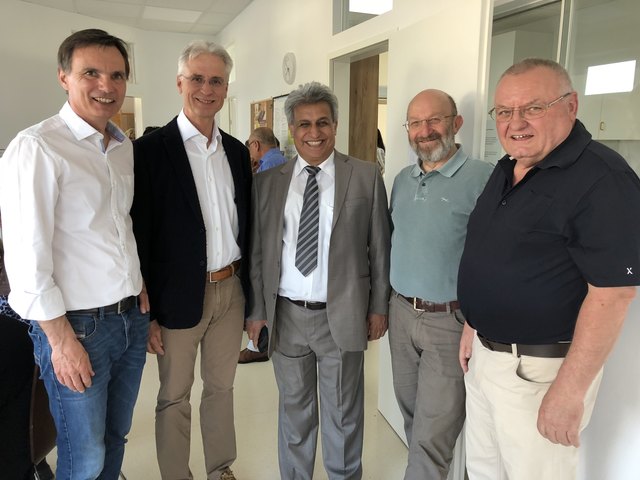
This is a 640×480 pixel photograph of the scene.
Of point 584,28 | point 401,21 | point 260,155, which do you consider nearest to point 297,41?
point 260,155

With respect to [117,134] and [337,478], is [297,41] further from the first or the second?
[337,478]

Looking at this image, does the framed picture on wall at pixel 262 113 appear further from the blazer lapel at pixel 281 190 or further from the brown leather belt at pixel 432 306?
the brown leather belt at pixel 432 306

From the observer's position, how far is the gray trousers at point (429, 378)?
1788 millimetres

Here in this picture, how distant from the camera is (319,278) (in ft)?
6.21

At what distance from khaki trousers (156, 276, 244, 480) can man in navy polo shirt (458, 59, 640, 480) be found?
1.01 metres

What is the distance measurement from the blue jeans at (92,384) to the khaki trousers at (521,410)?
1.22 metres

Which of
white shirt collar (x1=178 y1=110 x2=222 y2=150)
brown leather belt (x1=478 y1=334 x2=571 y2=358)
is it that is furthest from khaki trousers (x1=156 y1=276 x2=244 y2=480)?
brown leather belt (x1=478 y1=334 x2=571 y2=358)

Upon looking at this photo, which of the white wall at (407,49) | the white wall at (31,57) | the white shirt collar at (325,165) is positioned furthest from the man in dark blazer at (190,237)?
the white wall at (31,57)

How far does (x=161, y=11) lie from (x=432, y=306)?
649 centimetres

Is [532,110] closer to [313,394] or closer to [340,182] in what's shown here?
[340,182]

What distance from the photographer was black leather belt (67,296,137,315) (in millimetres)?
1458

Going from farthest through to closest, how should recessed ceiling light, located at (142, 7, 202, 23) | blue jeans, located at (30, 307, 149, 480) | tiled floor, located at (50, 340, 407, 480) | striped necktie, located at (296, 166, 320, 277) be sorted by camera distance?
recessed ceiling light, located at (142, 7, 202, 23)
tiled floor, located at (50, 340, 407, 480)
striped necktie, located at (296, 166, 320, 277)
blue jeans, located at (30, 307, 149, 480)

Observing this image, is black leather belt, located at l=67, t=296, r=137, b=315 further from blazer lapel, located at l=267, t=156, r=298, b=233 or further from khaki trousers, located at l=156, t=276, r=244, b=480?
blazer lapel, located at l=267, t=156, r=298, b=233

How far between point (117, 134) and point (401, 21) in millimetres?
1750
